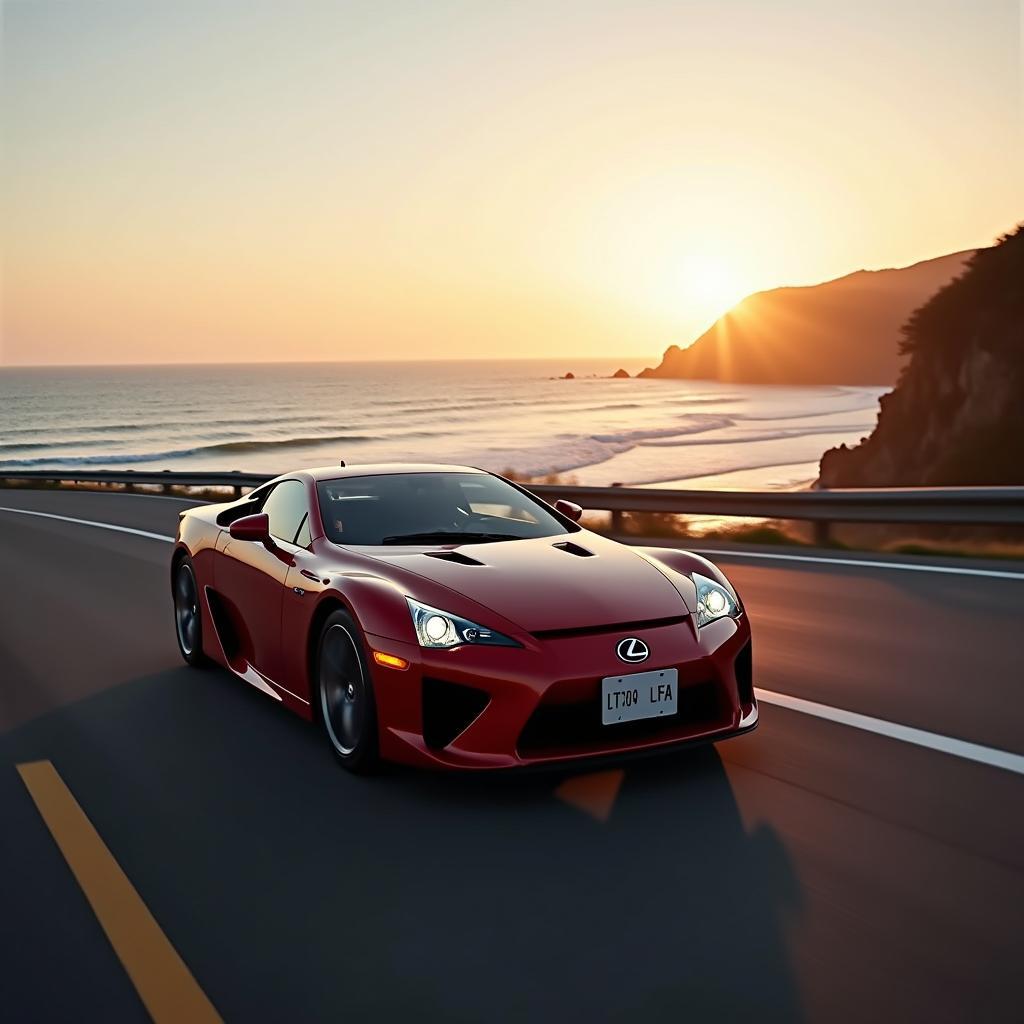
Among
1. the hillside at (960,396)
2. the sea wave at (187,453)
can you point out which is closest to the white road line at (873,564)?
the hillside at (960,396)

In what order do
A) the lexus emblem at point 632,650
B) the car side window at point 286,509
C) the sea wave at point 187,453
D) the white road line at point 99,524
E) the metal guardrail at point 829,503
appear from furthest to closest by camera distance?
1. the sea wave at point 187,453
2. the white road line at point 99,524
3. the metal guardrail at point 829,503
4. the car side window at point 286,509
5. the lexus emblem at point 632,650

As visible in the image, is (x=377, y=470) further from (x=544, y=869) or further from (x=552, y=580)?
(x=544, y=869)

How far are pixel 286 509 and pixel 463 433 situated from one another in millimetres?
69101

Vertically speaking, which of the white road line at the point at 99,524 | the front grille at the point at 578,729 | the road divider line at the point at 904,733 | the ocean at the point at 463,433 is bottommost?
the ocean at the point at 463,433

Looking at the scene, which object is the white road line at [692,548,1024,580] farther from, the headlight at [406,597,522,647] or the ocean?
the ocean

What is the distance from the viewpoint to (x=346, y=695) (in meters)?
5.61

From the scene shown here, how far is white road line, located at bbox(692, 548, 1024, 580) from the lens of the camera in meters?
10.8

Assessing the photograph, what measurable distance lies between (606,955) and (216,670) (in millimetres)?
4891

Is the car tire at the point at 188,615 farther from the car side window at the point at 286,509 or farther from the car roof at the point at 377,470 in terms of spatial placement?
the car roof at the point at 377,470

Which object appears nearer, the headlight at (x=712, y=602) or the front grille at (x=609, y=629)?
the front grille at (x=609, y=629)

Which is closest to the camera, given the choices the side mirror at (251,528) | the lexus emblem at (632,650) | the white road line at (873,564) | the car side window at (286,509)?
the lexus emblem at (632,650)

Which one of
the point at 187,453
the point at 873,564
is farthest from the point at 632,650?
the point at 187,453

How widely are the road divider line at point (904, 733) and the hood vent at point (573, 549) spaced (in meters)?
1.38

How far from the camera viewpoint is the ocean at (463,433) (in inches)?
1871
